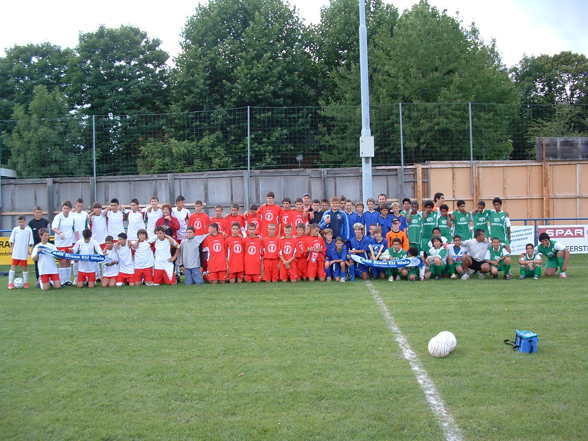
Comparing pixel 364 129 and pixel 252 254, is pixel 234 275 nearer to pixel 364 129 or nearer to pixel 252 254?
pixel 252 254

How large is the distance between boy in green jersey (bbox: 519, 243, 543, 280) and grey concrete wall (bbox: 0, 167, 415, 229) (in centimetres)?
637

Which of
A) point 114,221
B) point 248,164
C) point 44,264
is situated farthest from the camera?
point 248,164

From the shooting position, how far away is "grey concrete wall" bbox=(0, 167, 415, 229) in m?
18.8

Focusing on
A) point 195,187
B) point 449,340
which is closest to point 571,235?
point 195,187

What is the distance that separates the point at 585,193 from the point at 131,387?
17976 millimetres

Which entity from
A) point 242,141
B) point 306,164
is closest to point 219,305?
point 242,141

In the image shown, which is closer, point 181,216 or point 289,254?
point 289,254

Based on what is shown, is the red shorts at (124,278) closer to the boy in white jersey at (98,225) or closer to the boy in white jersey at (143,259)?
the boy in white jersey at (143,259)

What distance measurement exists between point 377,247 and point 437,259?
1.24 meters

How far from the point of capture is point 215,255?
43.2 feet

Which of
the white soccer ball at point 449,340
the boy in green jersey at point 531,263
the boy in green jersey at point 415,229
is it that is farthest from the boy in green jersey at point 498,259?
the white soccer ball at point 449,340

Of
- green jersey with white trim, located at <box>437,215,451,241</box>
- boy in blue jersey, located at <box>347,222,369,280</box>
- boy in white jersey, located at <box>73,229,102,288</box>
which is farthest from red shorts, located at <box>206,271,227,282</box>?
green jersey with white trim, located at <box>437,215,451,241</box>

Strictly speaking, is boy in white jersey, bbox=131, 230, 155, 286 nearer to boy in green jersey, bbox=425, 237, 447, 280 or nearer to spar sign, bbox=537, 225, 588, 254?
boy in green jersey, bbox=425, 237, 447, 280

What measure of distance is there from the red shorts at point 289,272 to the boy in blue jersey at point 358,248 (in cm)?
115
